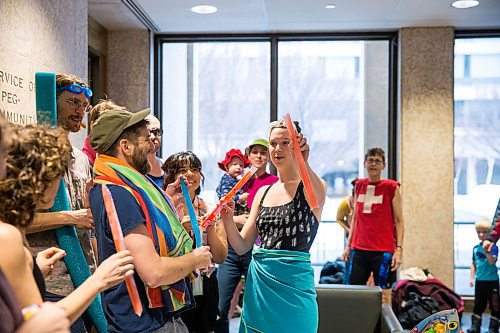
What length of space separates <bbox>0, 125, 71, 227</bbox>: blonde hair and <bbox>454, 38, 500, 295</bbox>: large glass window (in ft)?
19.2

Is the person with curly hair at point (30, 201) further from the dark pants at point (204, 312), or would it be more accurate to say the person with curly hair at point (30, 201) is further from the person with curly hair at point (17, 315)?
the dark pants at point (204, 312)

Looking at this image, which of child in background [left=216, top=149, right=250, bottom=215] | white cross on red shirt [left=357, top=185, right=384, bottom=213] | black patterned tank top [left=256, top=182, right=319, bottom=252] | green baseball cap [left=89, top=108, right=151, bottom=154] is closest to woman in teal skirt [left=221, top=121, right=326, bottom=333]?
black patterned tank top [left=256, top=182, right=319, bottom=252]

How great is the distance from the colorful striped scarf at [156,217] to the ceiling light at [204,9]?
3.96 m

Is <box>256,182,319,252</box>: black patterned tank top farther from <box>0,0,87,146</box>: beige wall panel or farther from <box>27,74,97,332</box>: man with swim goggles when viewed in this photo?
<box>0,0,87,146</box>: beige wall panel

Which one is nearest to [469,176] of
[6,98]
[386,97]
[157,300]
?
[386,97]

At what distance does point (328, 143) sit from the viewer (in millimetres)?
6840

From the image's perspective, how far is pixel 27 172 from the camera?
138 centimetres

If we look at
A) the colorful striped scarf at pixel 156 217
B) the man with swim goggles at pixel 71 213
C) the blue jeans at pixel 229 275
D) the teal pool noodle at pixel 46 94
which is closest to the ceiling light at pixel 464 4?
the blue jeans at pixel 229 275

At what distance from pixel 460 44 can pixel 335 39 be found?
1.22 m

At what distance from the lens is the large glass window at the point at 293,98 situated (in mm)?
6793

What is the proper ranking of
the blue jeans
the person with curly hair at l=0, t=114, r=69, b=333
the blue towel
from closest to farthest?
the person with curly hair at l=0, t=114, r=69, b=333 < the blue towel < the blue jeans

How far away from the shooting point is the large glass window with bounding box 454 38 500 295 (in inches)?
263

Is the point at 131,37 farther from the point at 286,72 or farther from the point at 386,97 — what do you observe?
the point at 386,97

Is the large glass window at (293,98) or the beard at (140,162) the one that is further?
the large glass window at (293,98)
